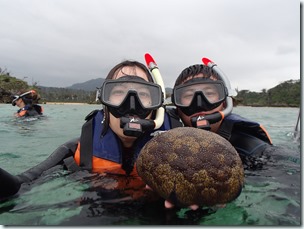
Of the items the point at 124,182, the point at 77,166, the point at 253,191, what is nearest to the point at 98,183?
the point at 124,182

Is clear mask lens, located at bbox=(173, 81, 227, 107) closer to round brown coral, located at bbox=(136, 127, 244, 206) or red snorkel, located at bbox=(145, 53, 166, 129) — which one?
red snorkel, located at bbox=(145, 53, 166, 129)

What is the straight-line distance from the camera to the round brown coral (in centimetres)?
178

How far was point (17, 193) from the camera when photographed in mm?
2391

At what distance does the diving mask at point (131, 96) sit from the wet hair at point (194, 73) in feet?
2.42

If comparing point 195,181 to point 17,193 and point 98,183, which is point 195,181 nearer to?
point 98,183

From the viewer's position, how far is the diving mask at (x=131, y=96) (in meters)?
2.83

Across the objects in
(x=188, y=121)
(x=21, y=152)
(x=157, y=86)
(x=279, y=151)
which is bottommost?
(x=21, y=152)

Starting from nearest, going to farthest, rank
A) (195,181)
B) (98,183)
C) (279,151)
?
(195,181) → (98,183) → (279,151)

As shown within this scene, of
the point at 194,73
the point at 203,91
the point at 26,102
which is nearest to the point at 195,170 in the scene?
the point at 203,91

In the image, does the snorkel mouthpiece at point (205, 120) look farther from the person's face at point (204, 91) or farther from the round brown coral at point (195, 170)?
the round brown coral at point (195, 170)

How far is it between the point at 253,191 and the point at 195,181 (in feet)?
3.11

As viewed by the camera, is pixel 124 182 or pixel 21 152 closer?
pixel 124 182

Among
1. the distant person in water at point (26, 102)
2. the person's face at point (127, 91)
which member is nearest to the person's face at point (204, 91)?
the person's face at point (127, 91)

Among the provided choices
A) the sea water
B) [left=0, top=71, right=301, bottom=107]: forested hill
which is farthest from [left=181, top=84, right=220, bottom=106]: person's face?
[left=0, top=71, right=301, bottom=107]: forested hill
